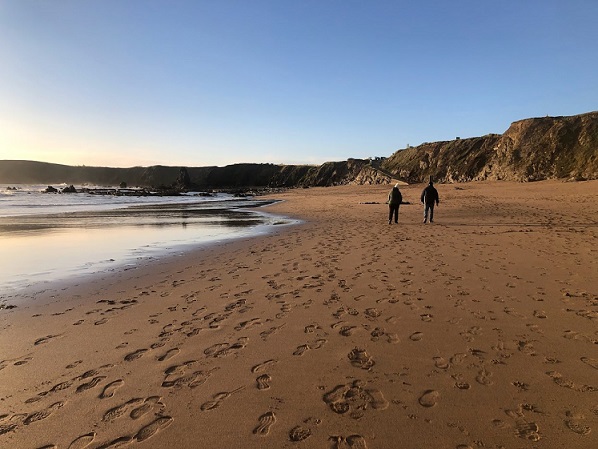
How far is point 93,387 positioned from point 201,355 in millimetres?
1133

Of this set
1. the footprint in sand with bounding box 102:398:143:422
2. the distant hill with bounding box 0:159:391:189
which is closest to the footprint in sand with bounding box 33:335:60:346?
the footprint in sand with bounding box 102:398:143:422

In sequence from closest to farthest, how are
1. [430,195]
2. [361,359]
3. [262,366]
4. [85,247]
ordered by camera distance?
1. [262,366]
2. [361,359]
3. [85,247]
4. [430,195]

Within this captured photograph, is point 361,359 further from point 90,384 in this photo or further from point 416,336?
point 90,384

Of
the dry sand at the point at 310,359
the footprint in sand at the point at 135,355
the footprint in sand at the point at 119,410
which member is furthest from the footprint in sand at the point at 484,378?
the footprint in sand at the point at 135,355

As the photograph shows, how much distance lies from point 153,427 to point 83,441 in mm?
539

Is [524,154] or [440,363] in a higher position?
[524,154]

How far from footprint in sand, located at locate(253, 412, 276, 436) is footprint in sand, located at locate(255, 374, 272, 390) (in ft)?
1.32

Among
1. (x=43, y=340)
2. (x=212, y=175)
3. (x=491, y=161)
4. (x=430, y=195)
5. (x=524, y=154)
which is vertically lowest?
(x=43, y=340)

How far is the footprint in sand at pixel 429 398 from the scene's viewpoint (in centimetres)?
307

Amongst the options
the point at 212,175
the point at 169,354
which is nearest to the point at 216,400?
the point at 169,354

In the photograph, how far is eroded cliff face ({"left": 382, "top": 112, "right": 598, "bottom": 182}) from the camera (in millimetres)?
42350

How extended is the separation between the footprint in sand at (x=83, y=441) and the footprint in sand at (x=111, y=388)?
528mm

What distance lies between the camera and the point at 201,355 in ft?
13.4

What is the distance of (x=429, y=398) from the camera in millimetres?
3158
